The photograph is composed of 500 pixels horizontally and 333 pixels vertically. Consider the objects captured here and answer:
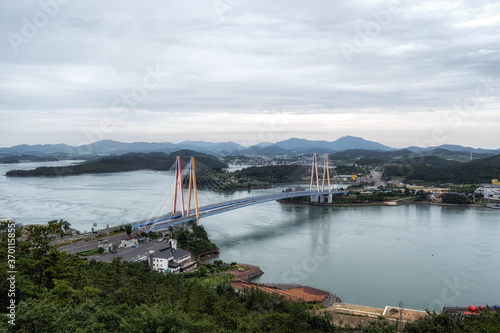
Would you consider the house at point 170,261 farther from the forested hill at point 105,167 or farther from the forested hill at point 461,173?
the forested hill at point 461,173

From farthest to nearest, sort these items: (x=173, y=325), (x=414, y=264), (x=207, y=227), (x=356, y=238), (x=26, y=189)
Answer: (x=26, y=189) → (x=207, y=227) → (x=356, y=238) → (x=414, y=264) → (x=173, y=325)

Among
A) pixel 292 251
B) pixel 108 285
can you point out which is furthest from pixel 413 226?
pixel 108 285

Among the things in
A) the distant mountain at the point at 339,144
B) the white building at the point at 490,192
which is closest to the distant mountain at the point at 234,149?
the distant mountain at the point at 339,144

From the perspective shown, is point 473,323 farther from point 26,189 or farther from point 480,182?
point 26,189

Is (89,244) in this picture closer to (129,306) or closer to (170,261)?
(170,261)

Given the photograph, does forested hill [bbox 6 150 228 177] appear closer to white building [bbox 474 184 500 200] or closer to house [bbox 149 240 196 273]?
white building [bbox 474 184 500 200]

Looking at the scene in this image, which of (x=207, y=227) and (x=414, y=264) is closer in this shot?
(x=414, y=264)

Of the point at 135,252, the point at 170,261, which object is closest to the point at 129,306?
the point at 170,261

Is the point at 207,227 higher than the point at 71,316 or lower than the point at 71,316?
lower
